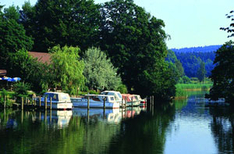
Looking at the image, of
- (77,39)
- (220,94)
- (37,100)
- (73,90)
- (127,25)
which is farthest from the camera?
(77,39)

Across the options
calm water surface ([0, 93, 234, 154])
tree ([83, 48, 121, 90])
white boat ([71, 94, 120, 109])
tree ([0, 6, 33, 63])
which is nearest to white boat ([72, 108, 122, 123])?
calm water surface ([0, 93, 234, 154])

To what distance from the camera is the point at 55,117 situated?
50.5 m

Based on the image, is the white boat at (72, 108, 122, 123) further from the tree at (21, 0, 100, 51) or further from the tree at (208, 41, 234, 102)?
the tree at (21, 0, 100, 51)

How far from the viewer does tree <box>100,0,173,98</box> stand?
86.1 meters

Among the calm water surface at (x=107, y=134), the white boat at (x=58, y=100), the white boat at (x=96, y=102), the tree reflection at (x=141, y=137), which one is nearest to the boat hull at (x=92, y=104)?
the white boat at (x=96, y=102)

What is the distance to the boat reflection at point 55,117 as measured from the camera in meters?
44.5

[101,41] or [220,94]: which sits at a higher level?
[101,41]

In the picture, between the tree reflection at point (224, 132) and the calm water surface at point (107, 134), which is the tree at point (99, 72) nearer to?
the calm water surface at point (107, 134)

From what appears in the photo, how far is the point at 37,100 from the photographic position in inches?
2355

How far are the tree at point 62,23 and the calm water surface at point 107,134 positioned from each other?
41.7m

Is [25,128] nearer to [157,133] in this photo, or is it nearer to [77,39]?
[157,133]

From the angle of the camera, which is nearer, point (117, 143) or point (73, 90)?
point (117, 143)

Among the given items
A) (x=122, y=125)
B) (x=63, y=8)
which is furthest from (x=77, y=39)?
(x=122, y=125)

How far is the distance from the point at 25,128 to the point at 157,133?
13446 millimetres
